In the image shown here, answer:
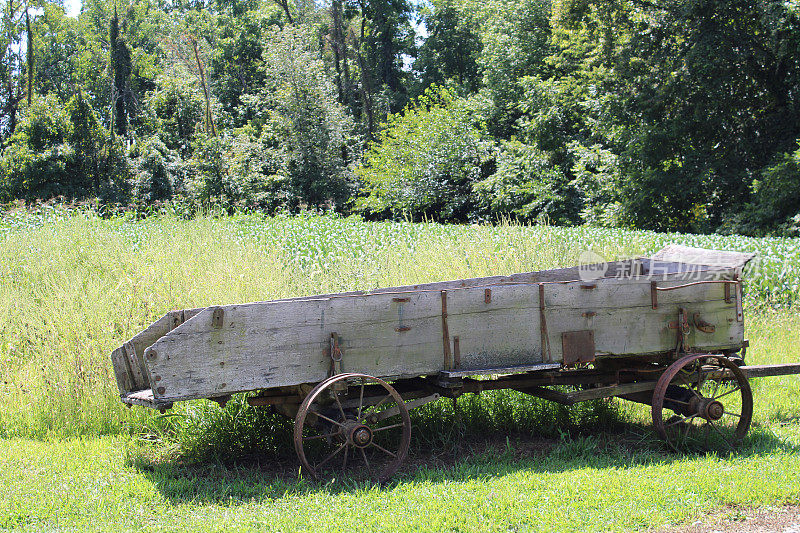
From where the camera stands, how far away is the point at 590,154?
24031 mm

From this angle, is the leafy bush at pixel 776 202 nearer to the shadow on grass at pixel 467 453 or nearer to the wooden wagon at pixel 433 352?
the wooden wagon at pixel 433 352

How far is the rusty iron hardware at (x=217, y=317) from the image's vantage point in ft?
13.5

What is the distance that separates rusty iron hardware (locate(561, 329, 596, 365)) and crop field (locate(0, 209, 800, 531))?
761 millimetres

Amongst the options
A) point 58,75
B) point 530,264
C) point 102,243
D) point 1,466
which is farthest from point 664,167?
point 58,75

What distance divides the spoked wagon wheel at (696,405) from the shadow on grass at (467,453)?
12 centimetres

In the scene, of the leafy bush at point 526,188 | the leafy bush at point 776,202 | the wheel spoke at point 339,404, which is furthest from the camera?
the leafy bush at point 526,188

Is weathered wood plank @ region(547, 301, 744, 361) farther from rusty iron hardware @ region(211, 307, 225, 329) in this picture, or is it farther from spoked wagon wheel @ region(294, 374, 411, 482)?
rusty iron hardware @ region(211, 307, 225, 329)

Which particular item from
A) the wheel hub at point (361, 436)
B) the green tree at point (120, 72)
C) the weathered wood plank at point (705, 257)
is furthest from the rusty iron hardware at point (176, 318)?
the green tree at point (120, 72)

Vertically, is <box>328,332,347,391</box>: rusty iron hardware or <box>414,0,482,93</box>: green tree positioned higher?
<box>414,0,482,93</box>: green tree

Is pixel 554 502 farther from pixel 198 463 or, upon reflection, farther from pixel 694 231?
pixel 694 231

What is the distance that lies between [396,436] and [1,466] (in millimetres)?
2910

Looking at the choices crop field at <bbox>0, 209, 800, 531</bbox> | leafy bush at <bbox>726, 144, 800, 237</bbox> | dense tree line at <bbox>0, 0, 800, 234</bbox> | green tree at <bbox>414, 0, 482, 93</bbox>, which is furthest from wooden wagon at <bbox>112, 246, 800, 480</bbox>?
green tree at <bbox>414, 0, 482, 93</bbox>

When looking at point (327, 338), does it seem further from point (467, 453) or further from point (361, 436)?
point (467, 453)

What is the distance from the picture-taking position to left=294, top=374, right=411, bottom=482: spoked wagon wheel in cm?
431
